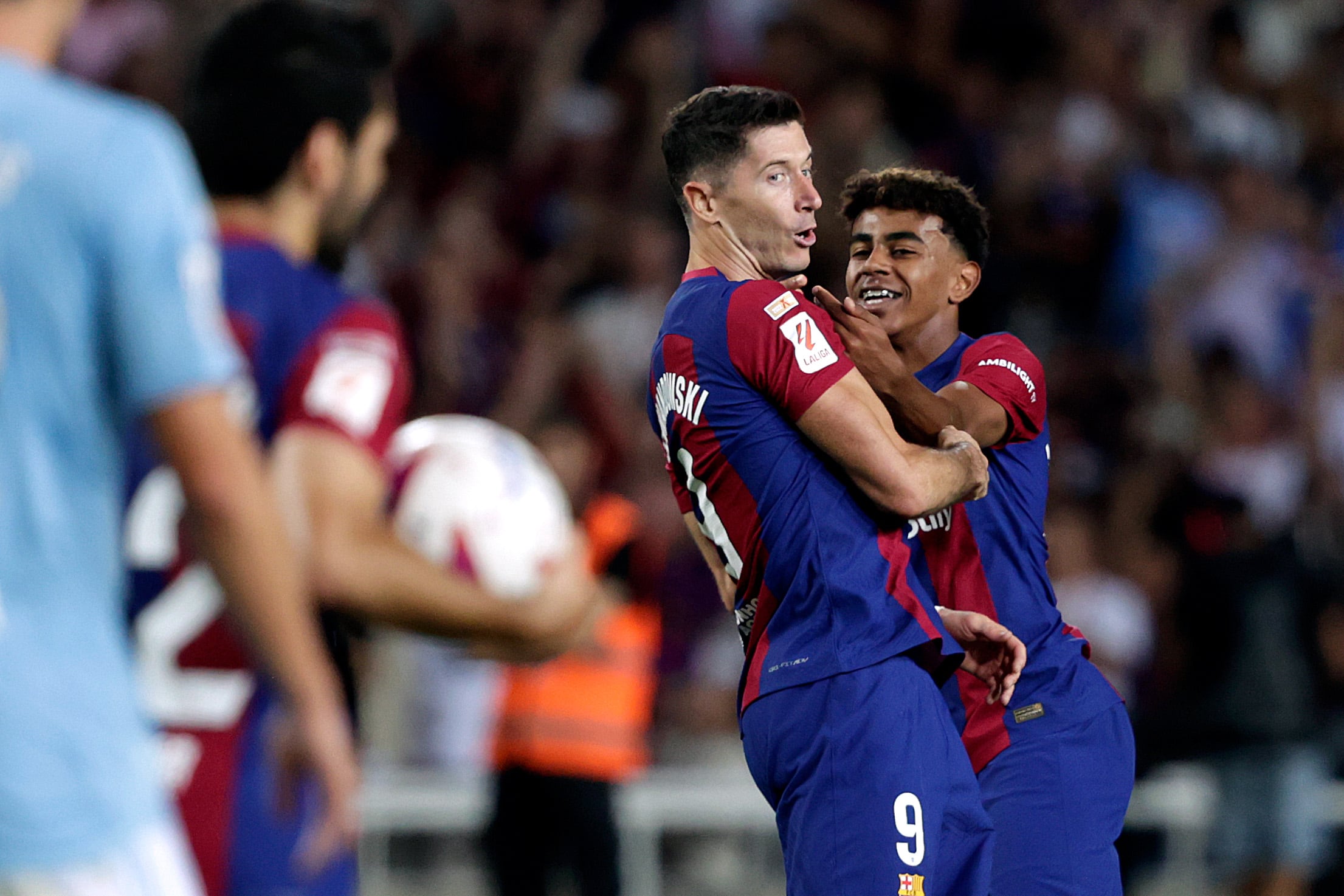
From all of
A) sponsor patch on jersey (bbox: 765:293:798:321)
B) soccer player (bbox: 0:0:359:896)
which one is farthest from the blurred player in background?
sponsor patch on jersey (bbox: 765:293:798:321)

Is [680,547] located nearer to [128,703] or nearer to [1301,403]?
[1301,403]

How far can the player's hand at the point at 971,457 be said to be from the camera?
4.09 meters

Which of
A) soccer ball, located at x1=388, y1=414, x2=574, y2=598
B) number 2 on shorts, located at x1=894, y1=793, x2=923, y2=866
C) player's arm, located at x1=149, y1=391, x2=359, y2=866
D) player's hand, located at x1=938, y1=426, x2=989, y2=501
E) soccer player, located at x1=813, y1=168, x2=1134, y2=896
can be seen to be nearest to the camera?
player's arm, located at x1=149, y1=391, x2=359, y2=866

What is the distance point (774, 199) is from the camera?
4336 millimetres

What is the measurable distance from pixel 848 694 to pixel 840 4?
9.70m

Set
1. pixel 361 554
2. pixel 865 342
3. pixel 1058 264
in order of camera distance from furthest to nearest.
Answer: pixel 1058 264 < pixel 865 342 < pixel 361 554

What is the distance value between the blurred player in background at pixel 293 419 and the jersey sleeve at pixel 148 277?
1.15 ft

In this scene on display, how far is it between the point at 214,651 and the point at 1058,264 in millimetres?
9727

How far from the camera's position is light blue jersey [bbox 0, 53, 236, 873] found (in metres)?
2.45

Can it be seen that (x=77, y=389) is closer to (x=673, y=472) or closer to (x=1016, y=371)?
(x=673, y=472)

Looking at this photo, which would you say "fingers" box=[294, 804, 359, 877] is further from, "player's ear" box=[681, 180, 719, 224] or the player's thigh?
"player's ear" box=[681, 180, 719, 224]

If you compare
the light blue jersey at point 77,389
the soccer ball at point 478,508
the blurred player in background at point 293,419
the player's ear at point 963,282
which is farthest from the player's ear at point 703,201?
the light blue jersey at point 77,389

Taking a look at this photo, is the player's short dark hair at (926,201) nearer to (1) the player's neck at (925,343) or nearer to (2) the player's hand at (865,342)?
(1) the player's neck at (925,343)

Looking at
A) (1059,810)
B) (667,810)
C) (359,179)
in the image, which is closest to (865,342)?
(1059,810)
